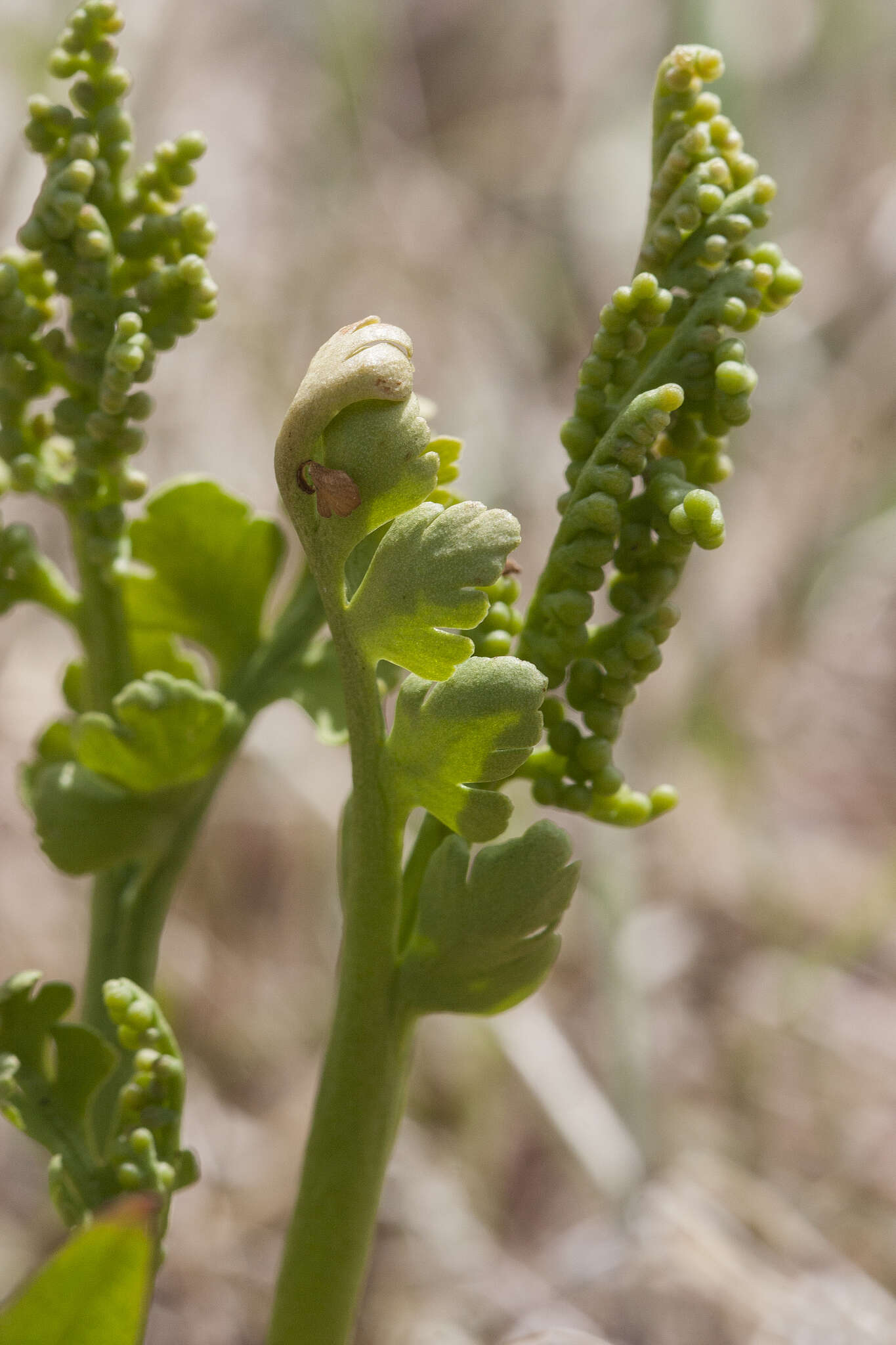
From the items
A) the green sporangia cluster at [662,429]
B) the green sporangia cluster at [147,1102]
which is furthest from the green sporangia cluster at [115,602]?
the green sporangia cluster at [662,429]

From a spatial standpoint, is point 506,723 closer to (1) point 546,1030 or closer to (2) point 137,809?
(2) point 137,809

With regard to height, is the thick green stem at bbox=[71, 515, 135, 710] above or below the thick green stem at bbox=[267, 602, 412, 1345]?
above

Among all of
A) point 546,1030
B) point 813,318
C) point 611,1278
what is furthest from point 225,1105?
point 813,318

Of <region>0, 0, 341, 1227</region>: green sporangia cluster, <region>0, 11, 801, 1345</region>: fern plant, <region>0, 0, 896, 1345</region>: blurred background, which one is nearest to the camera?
<region>0, 11, 801, 1345</region>: fern plant

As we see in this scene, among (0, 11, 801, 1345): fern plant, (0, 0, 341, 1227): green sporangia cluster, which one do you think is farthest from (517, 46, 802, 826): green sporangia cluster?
(0, 0, 341, 1227): green sporangia cluster

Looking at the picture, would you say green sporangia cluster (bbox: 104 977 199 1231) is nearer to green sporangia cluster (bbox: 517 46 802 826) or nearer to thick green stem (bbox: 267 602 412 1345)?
thick green stem (bbox: 267 602 412 1345)

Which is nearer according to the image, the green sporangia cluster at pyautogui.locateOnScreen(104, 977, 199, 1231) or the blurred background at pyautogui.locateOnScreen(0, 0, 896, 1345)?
the green sporangia cluster at pyautogui.locateOnScreen(104, 977, 199, 1231)

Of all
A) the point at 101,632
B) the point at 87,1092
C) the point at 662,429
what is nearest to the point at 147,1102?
the point at 87,1092

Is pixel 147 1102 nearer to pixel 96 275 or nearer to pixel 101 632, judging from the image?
pixel 101 632
